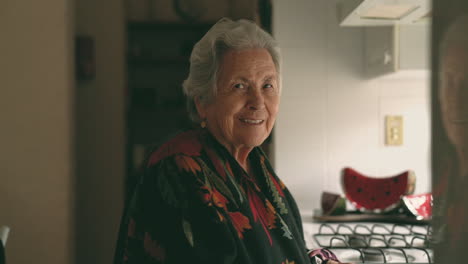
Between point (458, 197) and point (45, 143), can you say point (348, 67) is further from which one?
point (458, 197)

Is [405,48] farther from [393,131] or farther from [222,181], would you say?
[222,181]

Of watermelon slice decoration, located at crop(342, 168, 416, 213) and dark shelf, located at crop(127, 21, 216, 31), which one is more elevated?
dark shelf, located at crop(127, 21, 216, 31)

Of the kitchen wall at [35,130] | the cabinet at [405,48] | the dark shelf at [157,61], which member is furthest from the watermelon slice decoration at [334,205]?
the dark shelf at [157,61]

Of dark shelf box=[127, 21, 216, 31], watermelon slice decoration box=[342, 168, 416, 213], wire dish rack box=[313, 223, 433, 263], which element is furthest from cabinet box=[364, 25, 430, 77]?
dark shelf box=[127, 21, 216, 31]

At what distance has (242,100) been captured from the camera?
1.08 meters

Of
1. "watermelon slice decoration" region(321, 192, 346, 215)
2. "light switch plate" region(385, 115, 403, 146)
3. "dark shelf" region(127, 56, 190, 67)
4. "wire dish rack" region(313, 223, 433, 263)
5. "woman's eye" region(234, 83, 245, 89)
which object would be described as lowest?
"wire dish rack" region(313, 223, 433, 263)

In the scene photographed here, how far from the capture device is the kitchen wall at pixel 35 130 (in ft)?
7.66

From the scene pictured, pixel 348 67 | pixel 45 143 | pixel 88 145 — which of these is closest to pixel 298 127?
pixel 348 67

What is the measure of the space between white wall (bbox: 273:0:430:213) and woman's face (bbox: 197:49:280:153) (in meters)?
1.03

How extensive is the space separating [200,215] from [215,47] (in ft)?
1.34

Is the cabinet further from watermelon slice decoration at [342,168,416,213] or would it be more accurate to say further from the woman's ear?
the woman's ear

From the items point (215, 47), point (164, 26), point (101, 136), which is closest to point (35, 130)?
point (101, 136)

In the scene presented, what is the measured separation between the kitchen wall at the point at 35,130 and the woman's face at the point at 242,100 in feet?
5.19

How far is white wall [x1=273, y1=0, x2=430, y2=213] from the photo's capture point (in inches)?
83.5
